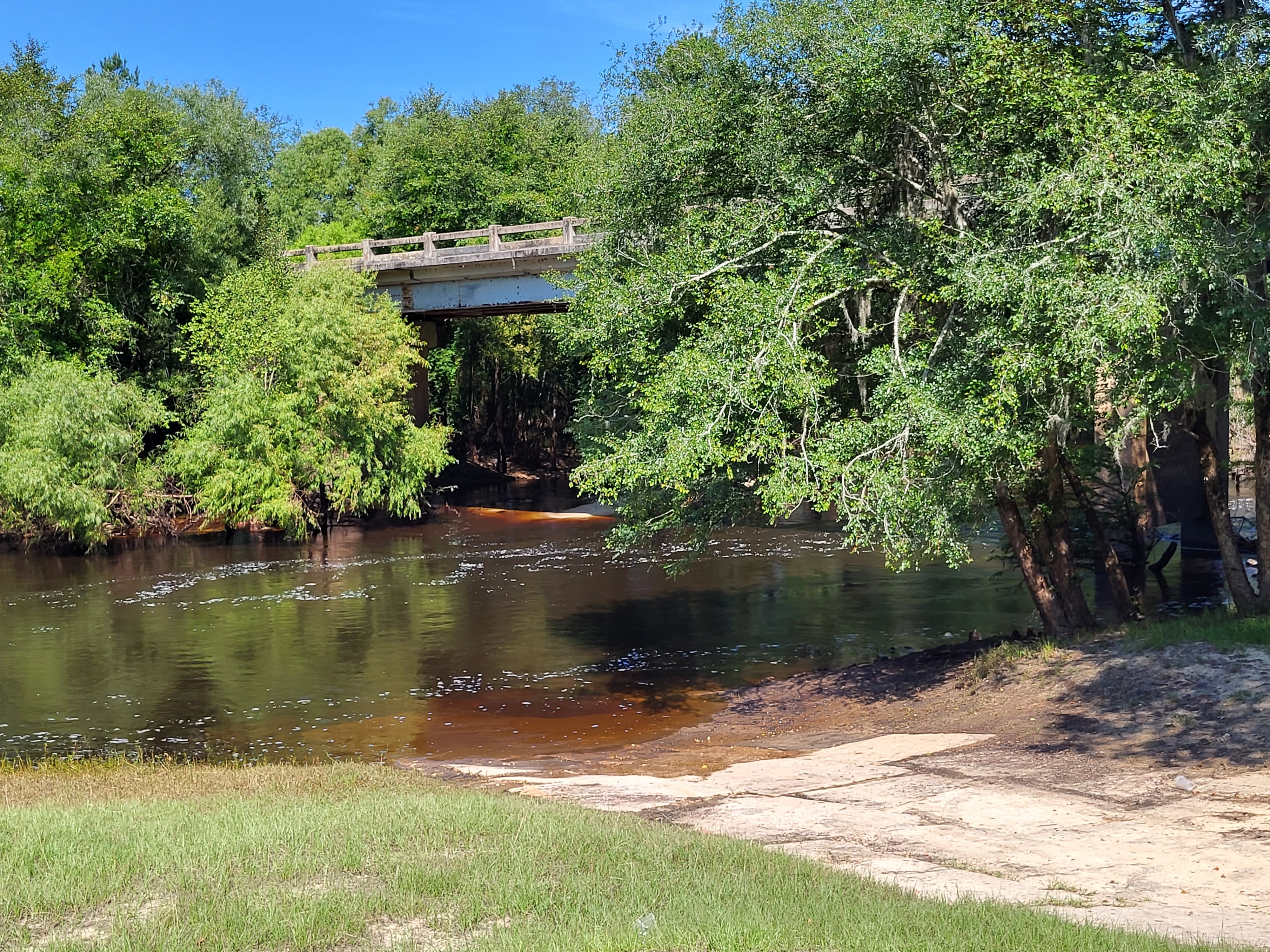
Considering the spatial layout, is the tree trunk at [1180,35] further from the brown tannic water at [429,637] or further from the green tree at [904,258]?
the brown tannic water at [429,637]

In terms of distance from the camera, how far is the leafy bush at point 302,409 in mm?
36875

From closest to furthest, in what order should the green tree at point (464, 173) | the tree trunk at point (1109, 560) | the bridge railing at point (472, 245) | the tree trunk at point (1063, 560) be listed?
the tree trunk at point (1063, 560)
the tree trunk at point (1109, 560)
the bridge railing at point (472, 245)
the green tree at point (464, 173)

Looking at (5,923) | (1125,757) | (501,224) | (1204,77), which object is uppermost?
(501,224)

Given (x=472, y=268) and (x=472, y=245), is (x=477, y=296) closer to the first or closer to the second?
(x=472, y=268)

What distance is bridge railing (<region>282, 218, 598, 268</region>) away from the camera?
37844mm

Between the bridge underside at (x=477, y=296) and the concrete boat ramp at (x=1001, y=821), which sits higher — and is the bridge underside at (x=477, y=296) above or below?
above

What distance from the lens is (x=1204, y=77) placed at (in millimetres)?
14430

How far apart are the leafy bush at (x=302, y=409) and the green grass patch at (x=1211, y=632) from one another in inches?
1057

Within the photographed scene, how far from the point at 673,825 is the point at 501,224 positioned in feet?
160

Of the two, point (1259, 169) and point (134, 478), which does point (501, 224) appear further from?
point (1259, 169)

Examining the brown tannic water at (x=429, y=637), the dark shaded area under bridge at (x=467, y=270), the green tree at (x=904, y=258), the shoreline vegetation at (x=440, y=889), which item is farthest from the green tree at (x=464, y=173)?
the shoreline vegetation at (x=440, y=889)

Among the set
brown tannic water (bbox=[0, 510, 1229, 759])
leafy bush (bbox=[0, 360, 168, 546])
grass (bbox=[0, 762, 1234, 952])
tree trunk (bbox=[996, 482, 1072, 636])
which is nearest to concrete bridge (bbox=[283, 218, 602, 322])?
leafy bush (bbox=[0, 360, 168, 546])

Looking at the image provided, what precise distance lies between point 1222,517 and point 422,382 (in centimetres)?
3485

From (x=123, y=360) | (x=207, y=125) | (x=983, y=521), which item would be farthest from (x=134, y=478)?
(x=983, y=521)
